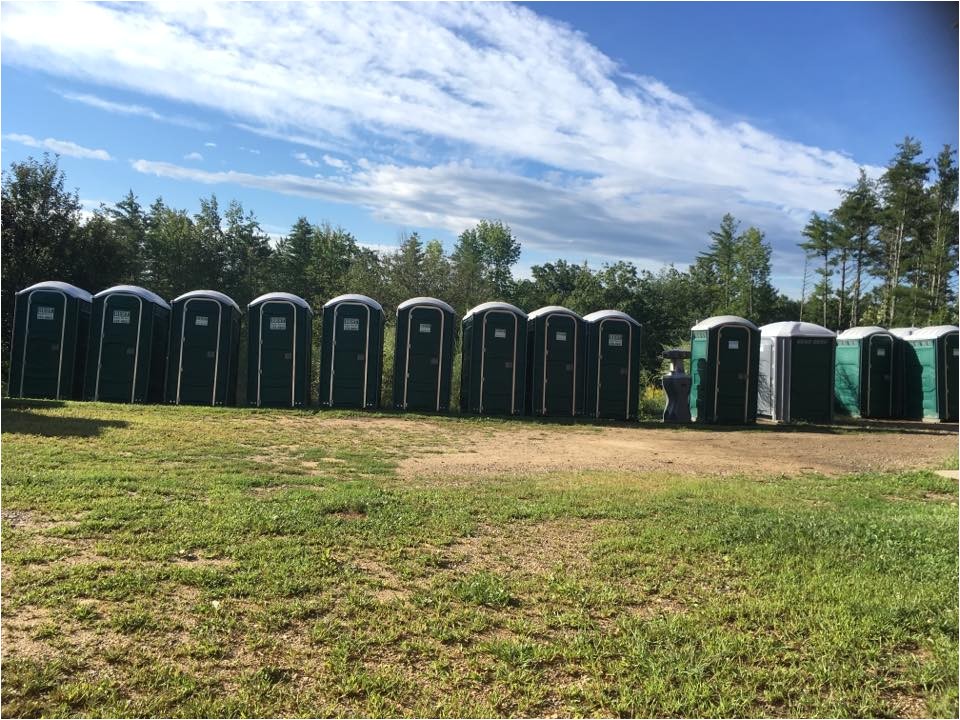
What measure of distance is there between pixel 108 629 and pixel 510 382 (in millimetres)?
12019

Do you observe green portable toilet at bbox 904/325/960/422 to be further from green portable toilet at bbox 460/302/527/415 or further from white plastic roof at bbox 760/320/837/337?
green portable toilet at bbox 460/302/527/415

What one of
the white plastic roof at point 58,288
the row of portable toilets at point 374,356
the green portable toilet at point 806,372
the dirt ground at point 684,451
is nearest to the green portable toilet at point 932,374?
the dirt ground at point 684,451

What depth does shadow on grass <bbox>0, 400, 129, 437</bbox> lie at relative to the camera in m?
8.51

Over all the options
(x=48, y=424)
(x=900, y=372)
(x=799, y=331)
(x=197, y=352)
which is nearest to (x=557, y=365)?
(x=799, y=331)

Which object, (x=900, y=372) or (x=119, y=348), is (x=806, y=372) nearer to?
(x=900, y=372)

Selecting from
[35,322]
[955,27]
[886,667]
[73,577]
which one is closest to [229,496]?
[73,577]

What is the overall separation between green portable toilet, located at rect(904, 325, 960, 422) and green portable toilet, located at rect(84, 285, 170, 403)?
17.8 meters

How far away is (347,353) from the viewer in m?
14.4

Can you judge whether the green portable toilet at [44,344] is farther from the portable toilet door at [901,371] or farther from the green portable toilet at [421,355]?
the portable toilet door at [901,371]

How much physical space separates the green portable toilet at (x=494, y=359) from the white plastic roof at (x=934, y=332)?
10337 mm

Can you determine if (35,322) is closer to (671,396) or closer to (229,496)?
(229,496)

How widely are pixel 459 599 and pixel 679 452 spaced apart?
7404 mm

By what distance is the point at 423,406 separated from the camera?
14.6m

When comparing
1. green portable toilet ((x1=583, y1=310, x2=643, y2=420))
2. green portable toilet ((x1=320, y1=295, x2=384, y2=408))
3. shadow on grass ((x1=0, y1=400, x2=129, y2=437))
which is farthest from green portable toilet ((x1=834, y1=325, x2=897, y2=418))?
shadow on grass ((x1=0, y1=400, x2=129, y2=437))
